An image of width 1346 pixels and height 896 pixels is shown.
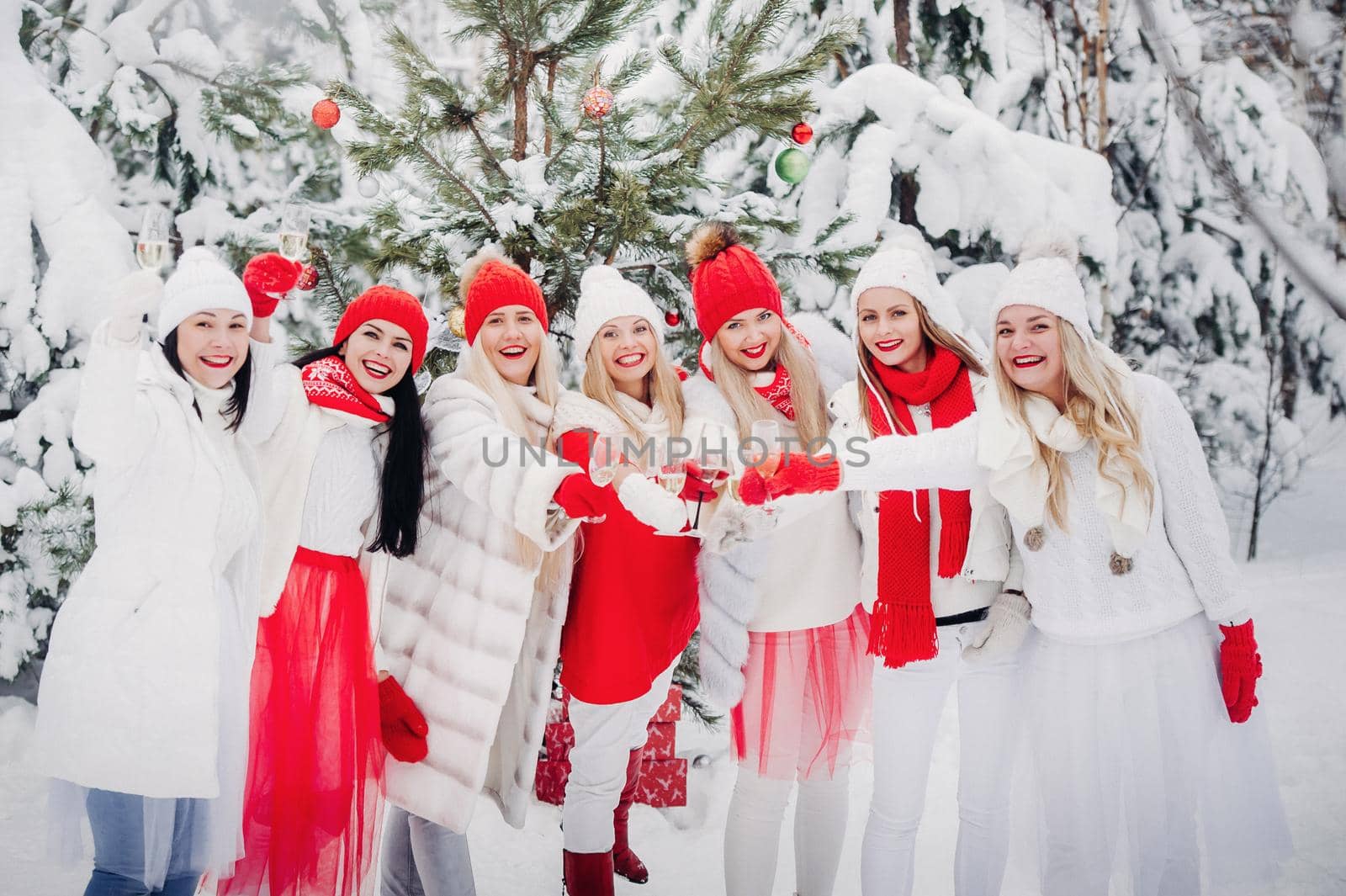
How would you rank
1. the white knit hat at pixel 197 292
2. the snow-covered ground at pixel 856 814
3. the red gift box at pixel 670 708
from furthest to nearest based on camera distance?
the red gift box at pixel 670 708
the snow-covered ground at pixel 856 814
the white knit hat at pixel 197 292

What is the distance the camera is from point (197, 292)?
6.56 ft

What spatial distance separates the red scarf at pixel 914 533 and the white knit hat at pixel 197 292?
1.71 metres

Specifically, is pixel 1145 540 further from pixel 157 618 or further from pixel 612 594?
pixel 157 618

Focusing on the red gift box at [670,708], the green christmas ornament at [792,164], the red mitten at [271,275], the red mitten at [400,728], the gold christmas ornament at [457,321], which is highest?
the green christmas ornament at [792,164]

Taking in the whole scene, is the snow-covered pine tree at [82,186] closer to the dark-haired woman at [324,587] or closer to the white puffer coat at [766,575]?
the dark-haired woman at [324,587]

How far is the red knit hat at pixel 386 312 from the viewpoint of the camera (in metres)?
2.25

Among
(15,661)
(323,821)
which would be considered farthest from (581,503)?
(15,661)

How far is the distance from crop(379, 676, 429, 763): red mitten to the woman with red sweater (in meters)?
0.43

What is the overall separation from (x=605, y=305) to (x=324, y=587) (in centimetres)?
111

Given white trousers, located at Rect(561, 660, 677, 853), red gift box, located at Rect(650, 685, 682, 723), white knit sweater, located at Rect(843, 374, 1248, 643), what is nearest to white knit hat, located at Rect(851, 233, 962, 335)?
white knit sweater, located at Rect(843, 374, 1248, 643)

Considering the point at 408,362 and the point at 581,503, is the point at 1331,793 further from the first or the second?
the point at 408,362

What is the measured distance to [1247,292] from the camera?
5.52 metres

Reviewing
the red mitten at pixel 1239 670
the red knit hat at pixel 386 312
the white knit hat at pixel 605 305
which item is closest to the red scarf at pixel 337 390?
the red knit hat at pixel 386 312

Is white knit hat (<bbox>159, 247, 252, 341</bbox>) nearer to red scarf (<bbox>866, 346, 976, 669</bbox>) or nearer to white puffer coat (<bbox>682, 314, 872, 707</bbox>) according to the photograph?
white puffer coat (<bbox>682, 314, 872, 707</bbox>)
